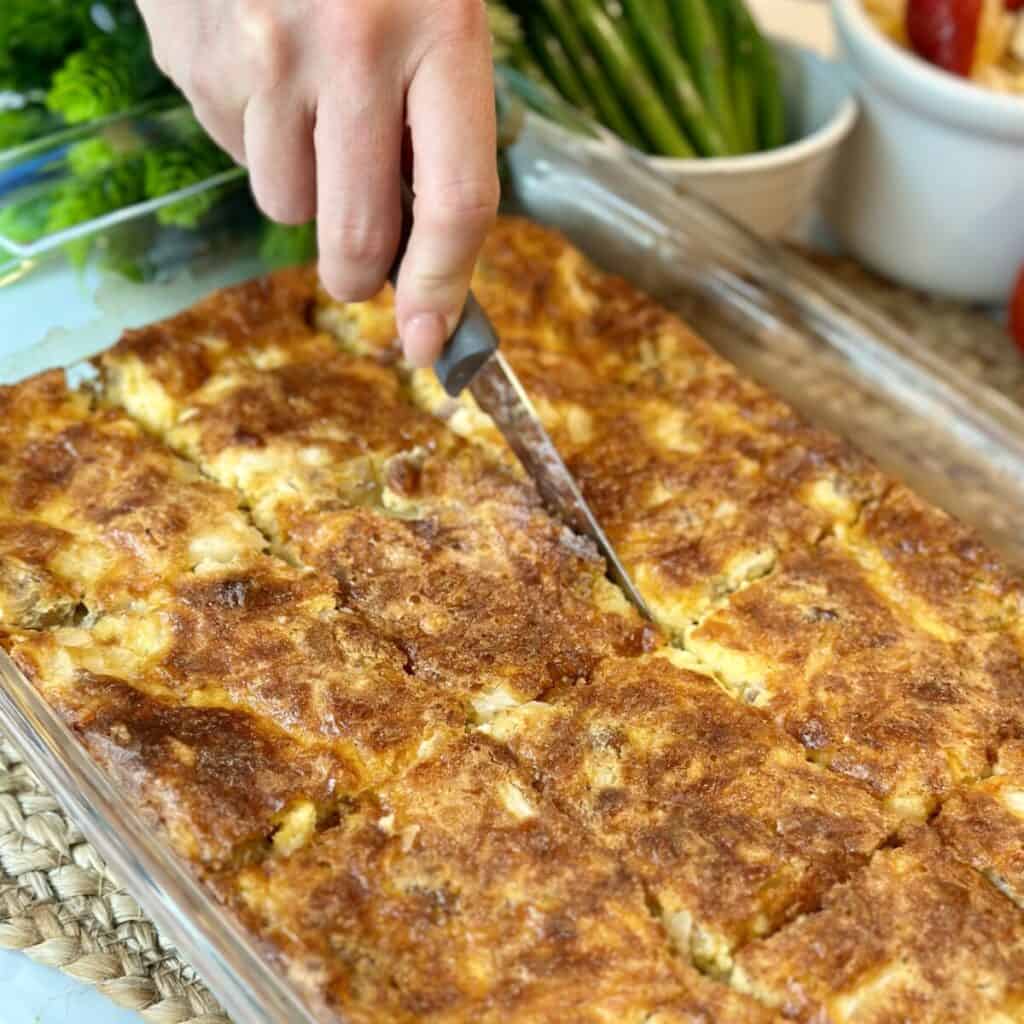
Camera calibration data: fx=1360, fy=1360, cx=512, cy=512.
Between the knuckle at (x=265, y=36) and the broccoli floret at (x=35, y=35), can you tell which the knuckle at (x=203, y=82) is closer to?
the knuckle at (x=265, y=36)

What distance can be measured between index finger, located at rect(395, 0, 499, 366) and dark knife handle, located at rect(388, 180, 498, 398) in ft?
0.55

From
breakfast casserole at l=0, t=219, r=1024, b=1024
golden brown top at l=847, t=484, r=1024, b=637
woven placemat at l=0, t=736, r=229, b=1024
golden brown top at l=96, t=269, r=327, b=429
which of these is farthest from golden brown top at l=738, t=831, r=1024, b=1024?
golden brown top at l=96, t=269, r=327, b=429

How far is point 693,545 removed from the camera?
9.67 feet

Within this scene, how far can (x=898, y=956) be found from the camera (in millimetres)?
2201

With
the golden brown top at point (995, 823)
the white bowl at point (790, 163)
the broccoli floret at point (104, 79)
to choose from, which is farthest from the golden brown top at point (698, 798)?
the broccoli floret at point (104, 79)

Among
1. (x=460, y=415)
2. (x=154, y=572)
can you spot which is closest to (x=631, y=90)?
(x=460, y=415)

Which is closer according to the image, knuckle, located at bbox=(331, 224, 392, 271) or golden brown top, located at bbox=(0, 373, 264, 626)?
knuckle, located at bbox=(331, 224, 392, 271)

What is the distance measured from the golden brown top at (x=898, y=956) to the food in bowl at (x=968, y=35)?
101 inches

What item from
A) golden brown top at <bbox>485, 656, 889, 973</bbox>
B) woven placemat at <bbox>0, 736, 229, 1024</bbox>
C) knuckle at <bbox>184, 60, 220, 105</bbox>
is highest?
knuckle at <bbox>184, 60, 220, 105</bbox>

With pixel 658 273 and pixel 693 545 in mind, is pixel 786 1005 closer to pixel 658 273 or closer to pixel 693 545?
pixel 693 545

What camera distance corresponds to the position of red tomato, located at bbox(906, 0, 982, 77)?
3852mm

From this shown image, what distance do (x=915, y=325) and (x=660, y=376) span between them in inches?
48.6

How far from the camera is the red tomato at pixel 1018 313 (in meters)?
3.96

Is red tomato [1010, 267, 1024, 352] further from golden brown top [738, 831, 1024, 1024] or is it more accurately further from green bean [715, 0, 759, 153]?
golden brown top [738, 831, 1024, 1024]
